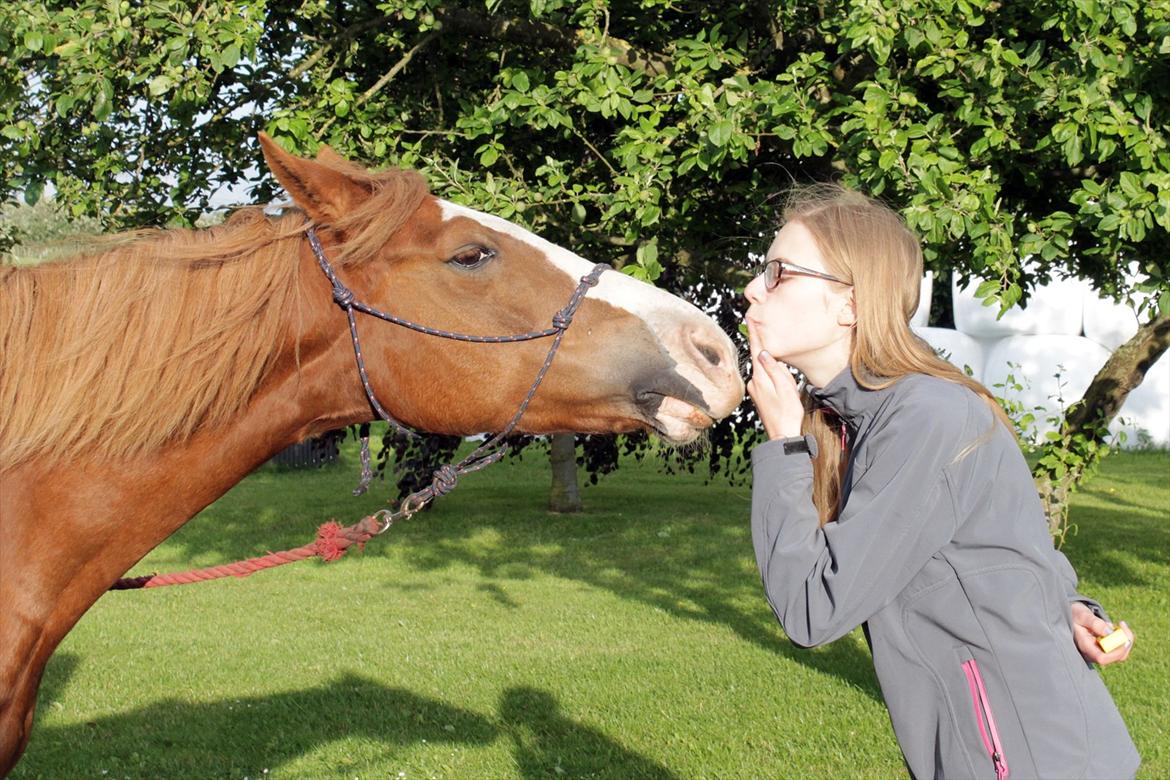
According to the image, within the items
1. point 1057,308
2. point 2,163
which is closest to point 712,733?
point 2,163

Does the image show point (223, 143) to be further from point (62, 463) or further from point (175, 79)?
point (62, 463)

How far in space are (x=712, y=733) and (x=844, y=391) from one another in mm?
3997

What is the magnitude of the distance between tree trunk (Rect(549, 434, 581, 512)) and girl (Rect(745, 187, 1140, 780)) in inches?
469

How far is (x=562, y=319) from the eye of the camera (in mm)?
2496

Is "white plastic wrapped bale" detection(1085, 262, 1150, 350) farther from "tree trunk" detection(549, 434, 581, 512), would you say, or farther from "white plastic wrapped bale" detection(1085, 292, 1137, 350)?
"tree trunk" detection(549, 434, 581, 512)

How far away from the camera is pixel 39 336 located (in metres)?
2.30

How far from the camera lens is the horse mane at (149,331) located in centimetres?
226

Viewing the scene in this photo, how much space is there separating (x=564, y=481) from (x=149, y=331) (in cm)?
1176

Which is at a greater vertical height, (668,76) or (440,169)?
(668,76)

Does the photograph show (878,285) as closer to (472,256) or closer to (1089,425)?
(472,256)

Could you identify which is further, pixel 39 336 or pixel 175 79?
pixel 175 79

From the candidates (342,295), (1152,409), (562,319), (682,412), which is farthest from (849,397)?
(1152,409)

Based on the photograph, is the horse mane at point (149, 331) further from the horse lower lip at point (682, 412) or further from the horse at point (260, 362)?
the horse lower lip at point (682, 412)

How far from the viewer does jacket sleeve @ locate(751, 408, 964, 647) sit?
1.75m
